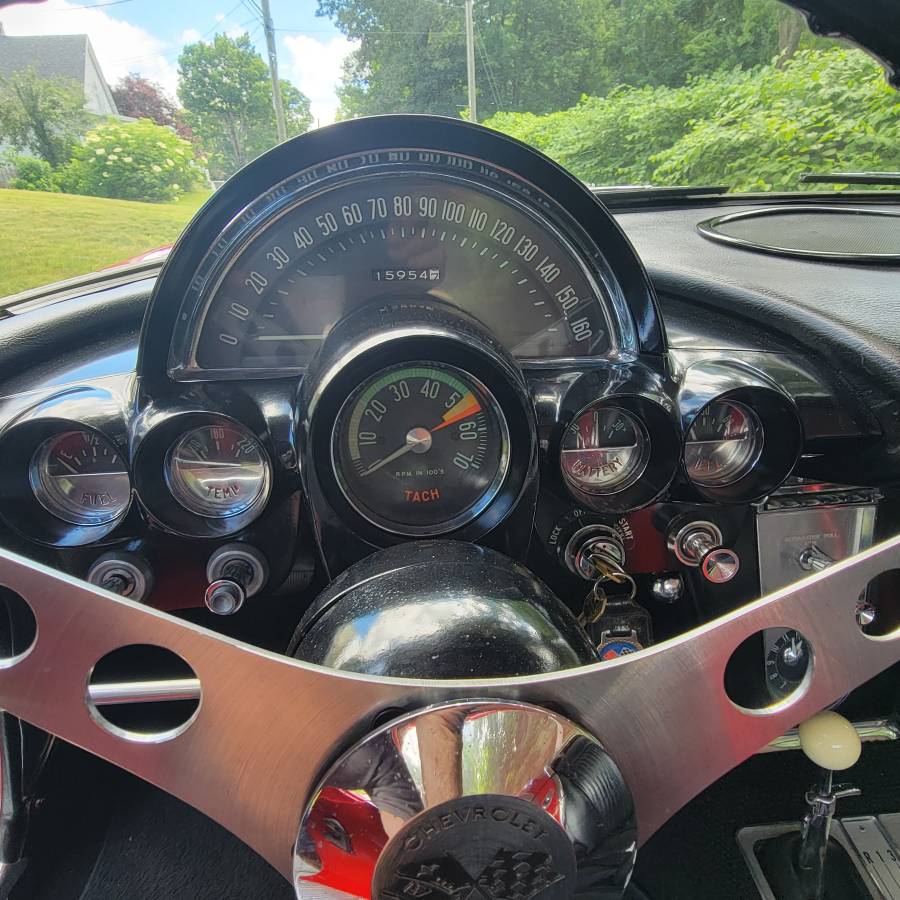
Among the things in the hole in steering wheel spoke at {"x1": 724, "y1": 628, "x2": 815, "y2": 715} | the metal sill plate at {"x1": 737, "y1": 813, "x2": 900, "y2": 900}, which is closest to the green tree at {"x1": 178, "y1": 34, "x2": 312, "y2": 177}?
the hole in steering wheel spoke at {"x1": 724, "y1": 628, "x2": 815, "y2": 715}

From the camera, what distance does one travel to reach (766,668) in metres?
1.70

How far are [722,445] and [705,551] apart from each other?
0.24 m

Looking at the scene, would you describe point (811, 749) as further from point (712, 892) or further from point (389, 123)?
point (389, 123)

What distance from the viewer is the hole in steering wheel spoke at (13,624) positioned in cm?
130

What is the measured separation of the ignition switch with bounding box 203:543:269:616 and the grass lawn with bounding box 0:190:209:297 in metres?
0.86

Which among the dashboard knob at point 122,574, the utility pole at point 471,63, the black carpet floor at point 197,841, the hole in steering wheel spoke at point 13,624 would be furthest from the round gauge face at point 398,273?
the utility pole at point 471,63

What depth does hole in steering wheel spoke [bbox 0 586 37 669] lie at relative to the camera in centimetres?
130

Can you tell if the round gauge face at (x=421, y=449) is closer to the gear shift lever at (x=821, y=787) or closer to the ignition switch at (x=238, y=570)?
the ignition switch at (x=238, y=570)

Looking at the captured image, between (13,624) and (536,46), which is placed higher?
(536,46)

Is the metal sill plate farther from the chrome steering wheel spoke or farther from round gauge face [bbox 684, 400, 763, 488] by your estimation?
the chrome steering wheel spoke

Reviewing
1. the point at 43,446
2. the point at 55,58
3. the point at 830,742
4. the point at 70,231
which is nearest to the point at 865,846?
the point at 830,742

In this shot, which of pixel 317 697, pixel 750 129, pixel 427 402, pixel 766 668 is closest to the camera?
pixel 317 697

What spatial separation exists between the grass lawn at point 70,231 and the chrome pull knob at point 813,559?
1609 mm

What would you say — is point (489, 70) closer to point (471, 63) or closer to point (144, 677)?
point (471, 63)
